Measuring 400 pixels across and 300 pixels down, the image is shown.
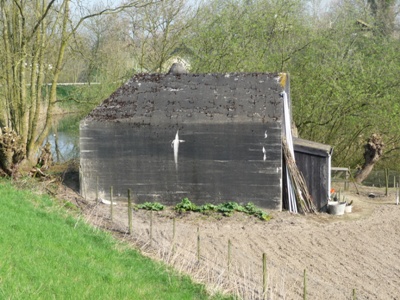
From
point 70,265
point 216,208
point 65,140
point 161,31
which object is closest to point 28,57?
point 161,31

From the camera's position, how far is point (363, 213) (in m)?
16.8

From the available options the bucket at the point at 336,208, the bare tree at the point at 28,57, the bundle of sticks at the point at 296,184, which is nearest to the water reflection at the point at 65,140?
the bare tree at the point at 28,57

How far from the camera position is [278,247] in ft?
44.2

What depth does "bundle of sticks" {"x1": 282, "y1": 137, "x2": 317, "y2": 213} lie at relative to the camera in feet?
52.5

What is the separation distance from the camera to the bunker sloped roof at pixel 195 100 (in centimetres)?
1636

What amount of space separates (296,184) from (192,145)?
293 cm

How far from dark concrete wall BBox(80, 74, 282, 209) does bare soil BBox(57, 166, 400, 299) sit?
711mm

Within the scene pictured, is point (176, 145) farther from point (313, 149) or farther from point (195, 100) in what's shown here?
point (313, 149)

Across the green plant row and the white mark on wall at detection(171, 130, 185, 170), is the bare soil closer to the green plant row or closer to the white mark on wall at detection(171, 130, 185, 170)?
the green plant row

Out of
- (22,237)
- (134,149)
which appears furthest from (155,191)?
(22,237)

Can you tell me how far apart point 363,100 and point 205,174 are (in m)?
10.4

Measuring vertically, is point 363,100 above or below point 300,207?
above

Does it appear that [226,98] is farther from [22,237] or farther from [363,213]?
[22,237]

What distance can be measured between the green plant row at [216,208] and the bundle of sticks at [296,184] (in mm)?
1026
